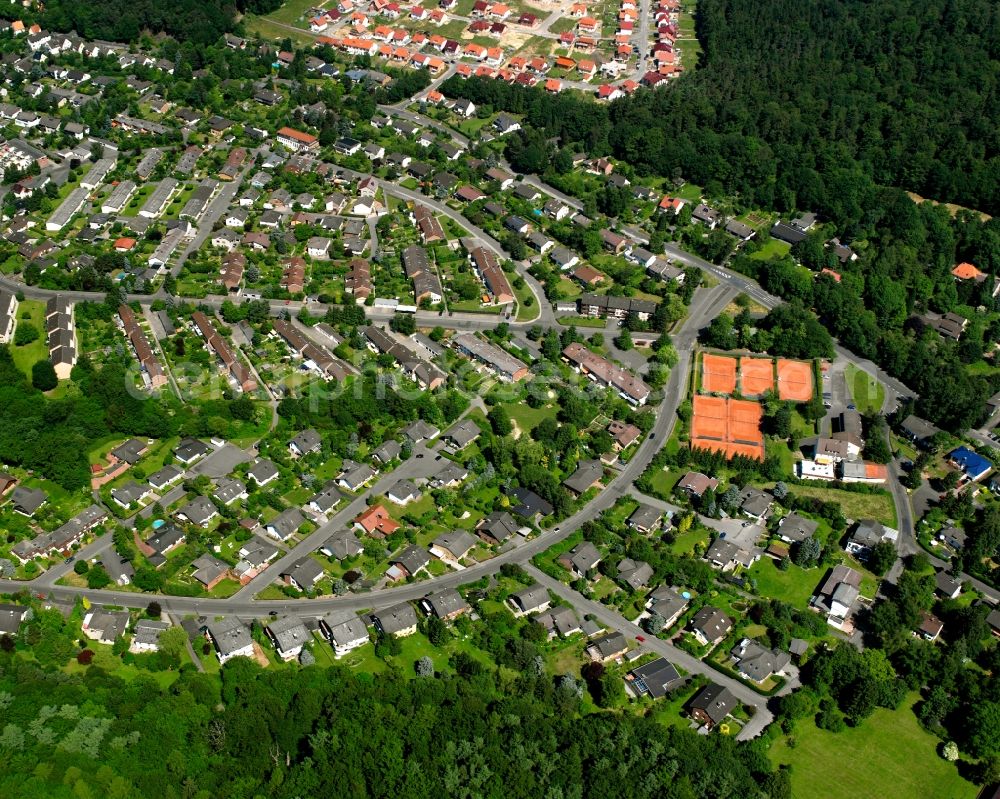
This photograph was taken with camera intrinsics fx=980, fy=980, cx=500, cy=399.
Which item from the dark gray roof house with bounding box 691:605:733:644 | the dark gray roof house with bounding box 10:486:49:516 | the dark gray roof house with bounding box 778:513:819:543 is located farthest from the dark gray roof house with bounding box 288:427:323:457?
the dark gray roof house with bounding box 778:513:819:543

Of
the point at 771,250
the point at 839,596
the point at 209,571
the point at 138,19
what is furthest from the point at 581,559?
the point at 138,19

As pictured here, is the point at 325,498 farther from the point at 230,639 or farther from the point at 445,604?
the point at 230,639

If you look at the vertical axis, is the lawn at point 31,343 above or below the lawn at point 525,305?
above

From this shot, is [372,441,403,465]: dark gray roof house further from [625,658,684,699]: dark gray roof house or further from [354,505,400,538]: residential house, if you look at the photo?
[625,658,684,699]: dark gray roof house

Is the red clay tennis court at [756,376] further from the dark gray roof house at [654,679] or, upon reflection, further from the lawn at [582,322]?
the dark gray roof house at [654,679]

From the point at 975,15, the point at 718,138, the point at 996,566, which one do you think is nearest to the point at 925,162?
the point at 718,138

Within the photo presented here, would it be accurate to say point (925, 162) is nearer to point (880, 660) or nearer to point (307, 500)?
point (880, 660)

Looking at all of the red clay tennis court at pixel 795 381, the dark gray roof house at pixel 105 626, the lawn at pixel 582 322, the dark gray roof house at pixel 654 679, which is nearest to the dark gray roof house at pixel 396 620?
the dark gray roof house at pixel 654 679
